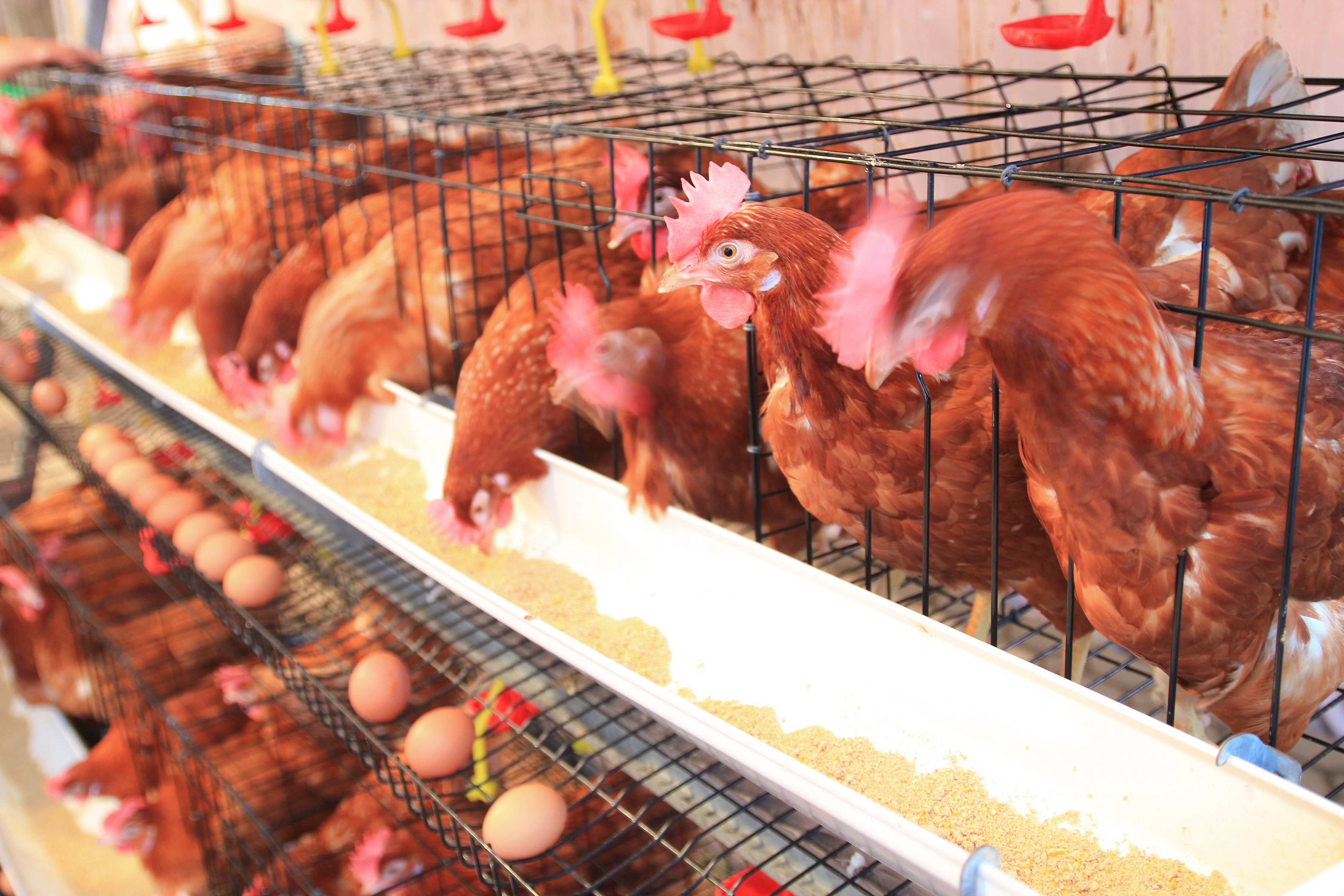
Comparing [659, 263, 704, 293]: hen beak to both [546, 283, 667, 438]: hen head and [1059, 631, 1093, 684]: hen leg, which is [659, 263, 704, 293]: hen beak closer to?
[546, 283, 667, 438]: hen head

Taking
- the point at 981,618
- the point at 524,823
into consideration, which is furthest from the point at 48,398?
the point at 981,618

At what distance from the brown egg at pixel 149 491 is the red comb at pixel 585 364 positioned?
1161 millimetres

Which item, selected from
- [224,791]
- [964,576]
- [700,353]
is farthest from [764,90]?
[224,791]

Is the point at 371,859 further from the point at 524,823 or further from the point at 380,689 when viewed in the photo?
the point at 524,823

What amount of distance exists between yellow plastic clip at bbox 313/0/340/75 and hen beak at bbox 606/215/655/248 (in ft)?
2.96

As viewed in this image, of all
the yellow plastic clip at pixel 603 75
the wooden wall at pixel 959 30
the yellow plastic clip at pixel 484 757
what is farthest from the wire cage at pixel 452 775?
the wooden wall at pixel 959 30

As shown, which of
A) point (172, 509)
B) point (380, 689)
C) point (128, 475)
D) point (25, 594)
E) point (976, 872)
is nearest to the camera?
point (976, 872)

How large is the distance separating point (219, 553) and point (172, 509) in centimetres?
28

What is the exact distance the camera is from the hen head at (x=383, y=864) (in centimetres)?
133

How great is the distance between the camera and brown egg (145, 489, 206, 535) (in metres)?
1.84

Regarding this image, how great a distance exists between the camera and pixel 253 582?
1.56 meters

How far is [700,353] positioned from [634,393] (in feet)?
0.29

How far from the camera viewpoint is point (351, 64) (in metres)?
2.24

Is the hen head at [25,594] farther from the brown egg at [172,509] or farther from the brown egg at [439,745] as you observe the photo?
the brown egg at [439,745]
